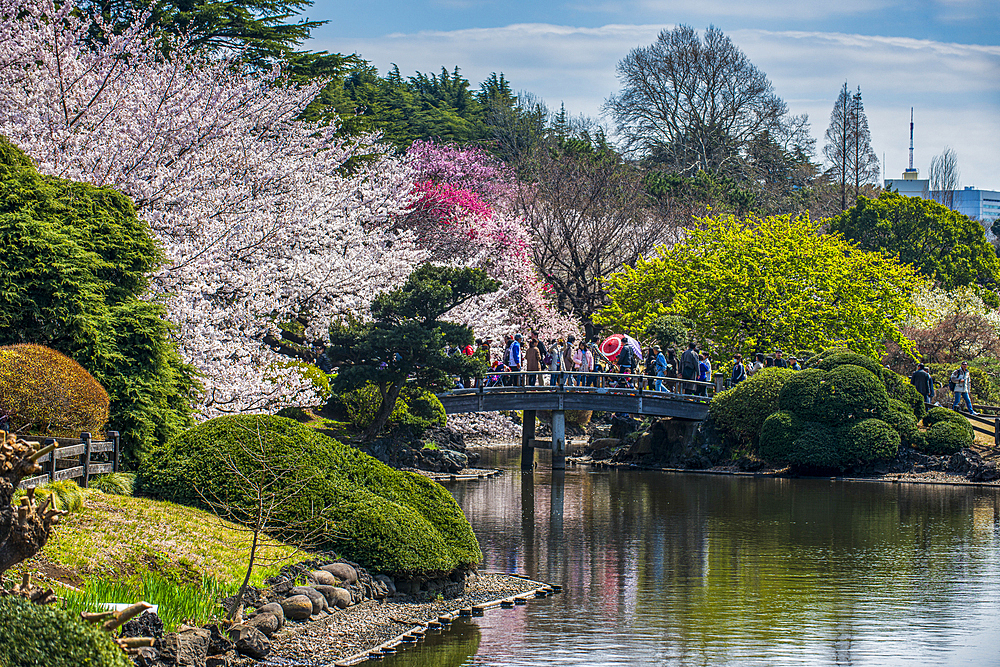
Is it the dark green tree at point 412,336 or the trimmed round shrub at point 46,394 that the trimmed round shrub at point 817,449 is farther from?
the trimmed round shrub at point 46,394

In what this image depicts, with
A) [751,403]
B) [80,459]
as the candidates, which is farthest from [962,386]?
[80,459]

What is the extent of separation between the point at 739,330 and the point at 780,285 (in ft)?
6.52

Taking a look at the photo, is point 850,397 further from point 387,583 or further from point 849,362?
point 387,583

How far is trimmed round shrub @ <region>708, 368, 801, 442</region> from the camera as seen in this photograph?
30.2 meters

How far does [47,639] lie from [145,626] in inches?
107

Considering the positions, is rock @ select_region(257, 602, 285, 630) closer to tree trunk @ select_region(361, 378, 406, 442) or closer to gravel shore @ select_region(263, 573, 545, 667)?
gravel shore @ select_region(263, 573, 545, 667)

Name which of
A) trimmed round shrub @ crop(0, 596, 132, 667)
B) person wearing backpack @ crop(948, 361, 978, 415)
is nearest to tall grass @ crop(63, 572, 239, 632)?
trimmed round shrub @ crop(0, 596, 132, 667)

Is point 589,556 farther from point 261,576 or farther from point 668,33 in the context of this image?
point 668,33

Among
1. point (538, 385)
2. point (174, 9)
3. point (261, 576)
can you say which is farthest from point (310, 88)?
point (261, 576)

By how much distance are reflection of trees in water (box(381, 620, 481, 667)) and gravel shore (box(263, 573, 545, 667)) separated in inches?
13.1

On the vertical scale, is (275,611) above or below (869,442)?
below

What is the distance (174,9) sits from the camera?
1166 inches

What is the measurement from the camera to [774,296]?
3450 cm

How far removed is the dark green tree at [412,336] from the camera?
24266mm
